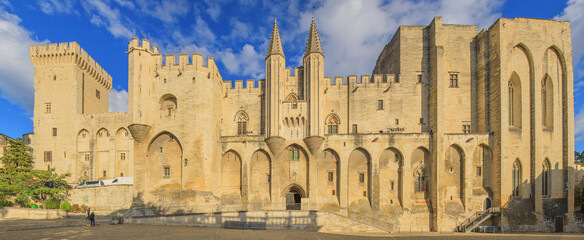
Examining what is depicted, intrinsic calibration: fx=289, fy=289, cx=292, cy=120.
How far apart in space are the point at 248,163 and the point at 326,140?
7529mm

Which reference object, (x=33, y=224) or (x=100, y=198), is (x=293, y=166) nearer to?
(x=33, y=224)

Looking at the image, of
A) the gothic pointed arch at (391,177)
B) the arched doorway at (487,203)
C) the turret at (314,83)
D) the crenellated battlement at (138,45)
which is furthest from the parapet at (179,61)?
the arched doorway at (487,203)

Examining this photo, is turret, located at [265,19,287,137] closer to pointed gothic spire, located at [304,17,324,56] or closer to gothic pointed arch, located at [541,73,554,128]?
pointed gothic spire, located at [304,17,324,56]

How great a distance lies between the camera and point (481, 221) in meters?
24.2

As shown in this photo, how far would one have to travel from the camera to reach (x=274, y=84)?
89.3 feet

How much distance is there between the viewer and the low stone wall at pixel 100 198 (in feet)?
92.4

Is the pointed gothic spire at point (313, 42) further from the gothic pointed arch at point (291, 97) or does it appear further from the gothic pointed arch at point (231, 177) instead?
Answer: the gothic pointed arch at point (231, 177)

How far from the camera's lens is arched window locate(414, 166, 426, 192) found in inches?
1044

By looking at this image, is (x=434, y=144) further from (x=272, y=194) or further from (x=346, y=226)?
(x=272, y=194)

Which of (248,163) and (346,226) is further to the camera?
(248,163)

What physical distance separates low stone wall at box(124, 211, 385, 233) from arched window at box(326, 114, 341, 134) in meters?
9.13

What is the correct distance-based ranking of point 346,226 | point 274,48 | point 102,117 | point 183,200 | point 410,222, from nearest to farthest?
point 346,226
point 183,200
point 410,222
point 274,48
point 102,117

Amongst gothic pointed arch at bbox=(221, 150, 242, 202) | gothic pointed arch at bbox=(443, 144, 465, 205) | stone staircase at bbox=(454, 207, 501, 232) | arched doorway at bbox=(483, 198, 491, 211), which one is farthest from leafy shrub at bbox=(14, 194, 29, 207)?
arched doorway at bbox=(483, 198, 491, 211)

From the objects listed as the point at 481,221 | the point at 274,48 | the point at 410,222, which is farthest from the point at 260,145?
the point at 481,221
